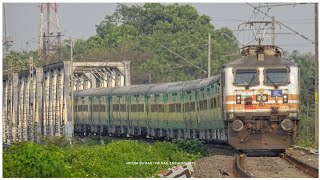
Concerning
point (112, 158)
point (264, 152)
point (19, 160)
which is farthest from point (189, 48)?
point (19, 160)

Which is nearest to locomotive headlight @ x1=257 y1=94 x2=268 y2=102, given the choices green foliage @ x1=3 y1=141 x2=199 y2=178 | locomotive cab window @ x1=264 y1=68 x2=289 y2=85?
locomotive cab window @ x1=264 y1=68 x2=289 y2=85

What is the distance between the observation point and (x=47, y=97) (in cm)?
6059

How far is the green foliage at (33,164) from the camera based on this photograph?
62.7ft

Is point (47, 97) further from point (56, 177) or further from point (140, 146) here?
point (56, 177)

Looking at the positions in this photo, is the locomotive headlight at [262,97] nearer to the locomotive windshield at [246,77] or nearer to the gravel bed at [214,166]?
the locomotive windshield at [246,77]

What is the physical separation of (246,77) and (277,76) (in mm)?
912

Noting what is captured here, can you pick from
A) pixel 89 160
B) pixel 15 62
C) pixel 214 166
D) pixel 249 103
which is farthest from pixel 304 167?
pixel 15 62

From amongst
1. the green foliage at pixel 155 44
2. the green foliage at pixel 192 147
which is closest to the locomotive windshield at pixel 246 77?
the green foliage at pixel 192 147

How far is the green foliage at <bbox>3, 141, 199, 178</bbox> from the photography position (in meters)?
19.3

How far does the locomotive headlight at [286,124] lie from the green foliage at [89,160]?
2.84 m

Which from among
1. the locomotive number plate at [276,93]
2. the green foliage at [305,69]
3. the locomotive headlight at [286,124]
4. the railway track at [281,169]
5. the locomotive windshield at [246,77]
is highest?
the green foliage at [305,69]

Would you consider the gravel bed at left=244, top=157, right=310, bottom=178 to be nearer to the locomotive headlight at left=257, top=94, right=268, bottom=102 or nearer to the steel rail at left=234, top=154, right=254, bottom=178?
the steel rail at left=234, top=154, right=254, bottom=178

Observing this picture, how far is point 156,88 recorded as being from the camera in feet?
132

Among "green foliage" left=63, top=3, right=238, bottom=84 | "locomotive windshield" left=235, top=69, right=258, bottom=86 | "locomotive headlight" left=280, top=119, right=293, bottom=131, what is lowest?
"locomotive headlight" left=280, top=119, right=293, bottom=131
